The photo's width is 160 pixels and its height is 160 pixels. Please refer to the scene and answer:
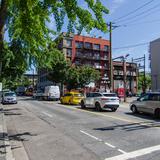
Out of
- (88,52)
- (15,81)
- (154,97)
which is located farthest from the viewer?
(88,52)

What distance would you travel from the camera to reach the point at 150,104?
19094 millimetres

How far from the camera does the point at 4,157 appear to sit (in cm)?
778

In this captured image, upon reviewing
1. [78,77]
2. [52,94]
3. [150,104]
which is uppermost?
[78,77]

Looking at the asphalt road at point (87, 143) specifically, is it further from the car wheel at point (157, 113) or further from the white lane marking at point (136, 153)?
the car wheel at point (157, 113)

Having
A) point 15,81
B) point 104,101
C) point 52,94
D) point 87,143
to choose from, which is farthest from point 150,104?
point 52,94

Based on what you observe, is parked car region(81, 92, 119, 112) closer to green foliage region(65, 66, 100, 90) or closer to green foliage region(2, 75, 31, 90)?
green foliage region(2, 75, 31, 90)

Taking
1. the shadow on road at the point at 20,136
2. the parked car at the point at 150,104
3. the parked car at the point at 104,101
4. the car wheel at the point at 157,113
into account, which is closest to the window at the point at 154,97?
the parked car at the point at 150,104

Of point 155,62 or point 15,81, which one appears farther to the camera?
point 155,62

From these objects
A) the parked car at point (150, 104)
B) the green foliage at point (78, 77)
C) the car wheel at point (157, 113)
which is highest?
the green foliage at point (78, 77)

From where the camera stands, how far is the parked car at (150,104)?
18.4 meters

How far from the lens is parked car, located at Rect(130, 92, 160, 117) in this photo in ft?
60.5

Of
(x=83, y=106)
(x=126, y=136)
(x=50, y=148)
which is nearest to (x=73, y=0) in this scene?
(x=50, y=148)

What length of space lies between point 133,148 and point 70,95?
2547 cm

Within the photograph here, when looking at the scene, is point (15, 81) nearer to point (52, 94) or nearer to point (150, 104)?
point (52, 94)
